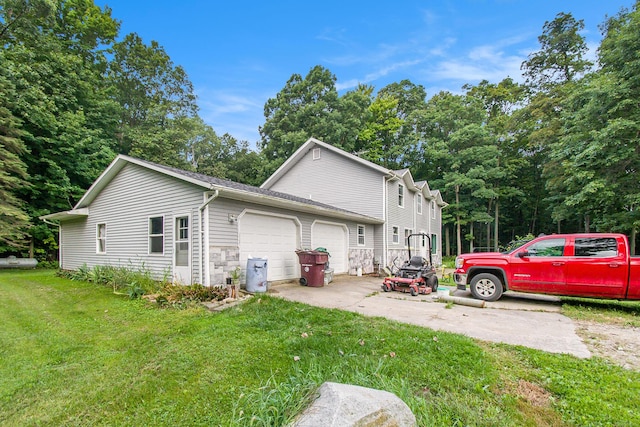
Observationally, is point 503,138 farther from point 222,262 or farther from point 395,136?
point 222,262

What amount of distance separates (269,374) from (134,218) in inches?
325

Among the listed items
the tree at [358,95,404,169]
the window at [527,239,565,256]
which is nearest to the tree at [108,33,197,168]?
the tree at [358,95,404,169]

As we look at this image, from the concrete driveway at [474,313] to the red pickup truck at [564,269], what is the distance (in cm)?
51

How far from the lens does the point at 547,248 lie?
22.5 feet

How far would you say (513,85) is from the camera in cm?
2873

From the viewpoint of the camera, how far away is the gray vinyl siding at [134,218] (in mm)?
7867

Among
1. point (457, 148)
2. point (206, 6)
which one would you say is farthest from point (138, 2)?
point (457, 148)

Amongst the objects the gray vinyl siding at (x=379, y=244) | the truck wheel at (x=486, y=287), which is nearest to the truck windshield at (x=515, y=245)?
the truck wheel at (x=486, y=287)

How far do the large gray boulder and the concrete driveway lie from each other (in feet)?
10.4

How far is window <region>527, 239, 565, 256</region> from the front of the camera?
6.75 meters

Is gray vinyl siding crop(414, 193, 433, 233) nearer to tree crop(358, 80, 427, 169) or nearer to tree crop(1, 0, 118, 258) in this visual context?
tree crop(358, 80, 427, 169)

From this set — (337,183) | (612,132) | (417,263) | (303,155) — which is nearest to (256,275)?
(417,263)

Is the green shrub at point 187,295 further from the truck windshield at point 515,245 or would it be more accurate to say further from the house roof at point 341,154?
the house roof at point 341,154

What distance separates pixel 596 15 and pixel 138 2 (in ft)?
87.8
